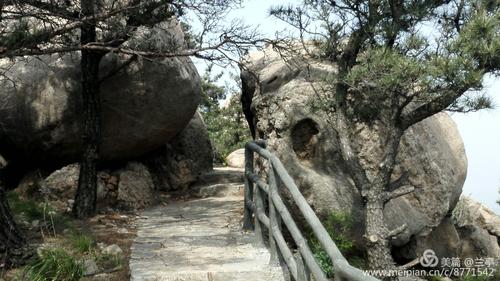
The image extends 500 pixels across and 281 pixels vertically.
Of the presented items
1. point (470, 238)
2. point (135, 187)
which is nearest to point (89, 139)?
point (135, 187)

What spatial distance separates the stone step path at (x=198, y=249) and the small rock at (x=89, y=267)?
35 centimetres

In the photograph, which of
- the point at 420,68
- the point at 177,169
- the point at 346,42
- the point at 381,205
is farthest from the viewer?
A: the point at 177,169

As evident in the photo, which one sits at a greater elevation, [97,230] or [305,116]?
[305,116]

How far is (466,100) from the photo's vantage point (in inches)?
239

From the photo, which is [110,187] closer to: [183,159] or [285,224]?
[183,159]

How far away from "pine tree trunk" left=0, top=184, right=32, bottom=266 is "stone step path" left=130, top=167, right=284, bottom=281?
103 cm

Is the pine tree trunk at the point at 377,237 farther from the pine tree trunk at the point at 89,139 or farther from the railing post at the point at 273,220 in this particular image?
the pine tree trunk at the point at 89,139

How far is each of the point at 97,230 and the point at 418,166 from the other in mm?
4515

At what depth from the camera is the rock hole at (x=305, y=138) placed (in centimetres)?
771

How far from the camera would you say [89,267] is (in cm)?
519

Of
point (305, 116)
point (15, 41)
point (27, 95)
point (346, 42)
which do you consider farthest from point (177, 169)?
point (15, 41)

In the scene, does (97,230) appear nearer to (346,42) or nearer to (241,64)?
(241,64)

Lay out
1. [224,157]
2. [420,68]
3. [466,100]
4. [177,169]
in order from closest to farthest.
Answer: [420,68]
[466,100]
[177,169]
[224,157]

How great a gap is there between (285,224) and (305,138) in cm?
323
